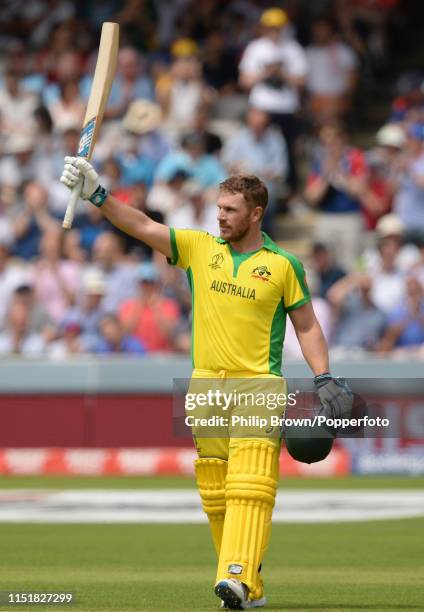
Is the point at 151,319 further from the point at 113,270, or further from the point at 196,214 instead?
the point at 196,214

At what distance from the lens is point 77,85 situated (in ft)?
65.9

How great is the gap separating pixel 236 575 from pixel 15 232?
11.7 m

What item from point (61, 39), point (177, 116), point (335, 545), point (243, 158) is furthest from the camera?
point (61, 39)

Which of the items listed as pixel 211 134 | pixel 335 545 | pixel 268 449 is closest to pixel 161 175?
pixel 211 134

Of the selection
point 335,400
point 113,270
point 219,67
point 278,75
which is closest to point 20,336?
point 113,270

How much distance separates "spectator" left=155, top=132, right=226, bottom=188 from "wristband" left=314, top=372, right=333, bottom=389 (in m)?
10.8

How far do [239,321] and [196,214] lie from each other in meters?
10.1

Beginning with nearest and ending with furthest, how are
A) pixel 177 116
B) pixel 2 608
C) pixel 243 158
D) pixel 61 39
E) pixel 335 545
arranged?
pixel 2 608, pixel 335 545, pixel 243 158, pixel 177 116, pixel 61 39

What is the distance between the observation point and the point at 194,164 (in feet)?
60.7

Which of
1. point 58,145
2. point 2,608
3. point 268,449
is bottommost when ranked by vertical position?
point 2,608

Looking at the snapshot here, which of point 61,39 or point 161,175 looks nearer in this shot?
point 161,175

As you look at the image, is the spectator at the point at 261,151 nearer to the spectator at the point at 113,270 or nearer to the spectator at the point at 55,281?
the spectator at the point at 113,270

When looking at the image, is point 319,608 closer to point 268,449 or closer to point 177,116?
point 268,449

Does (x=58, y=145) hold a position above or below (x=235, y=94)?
below
